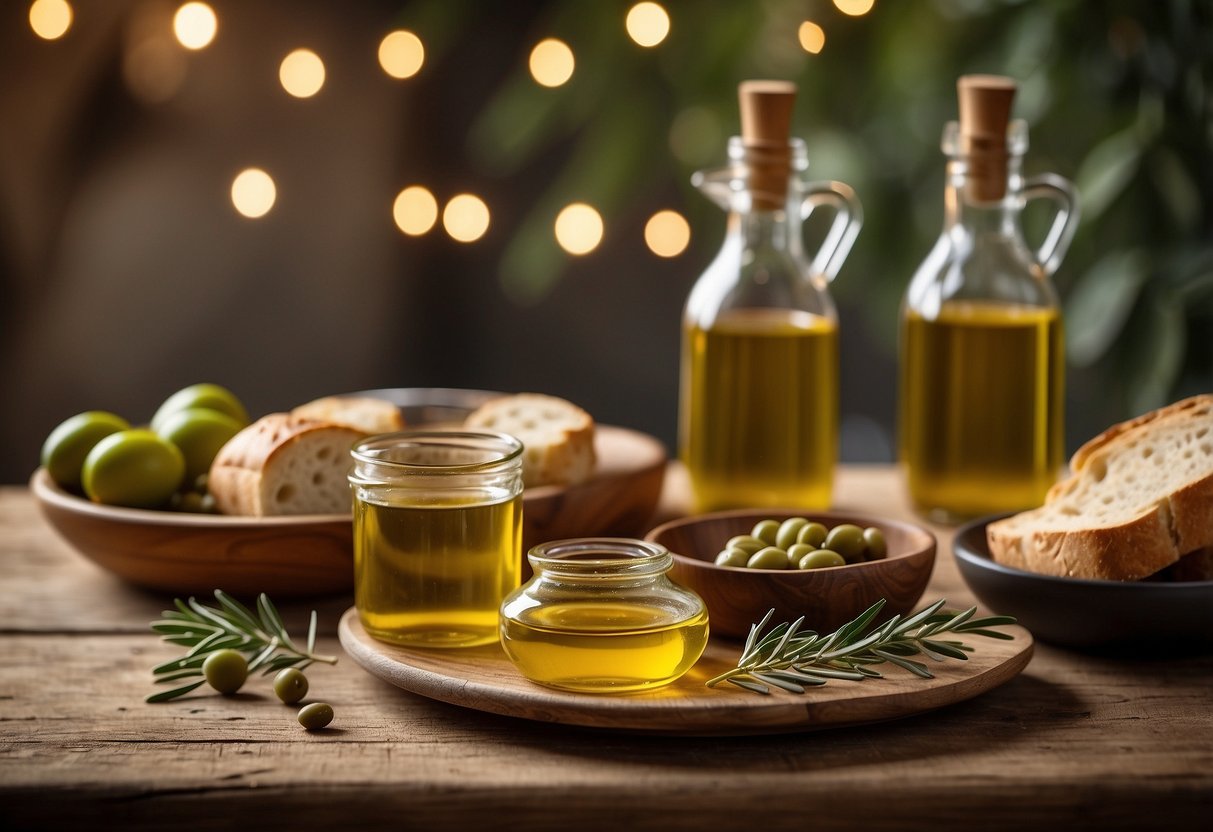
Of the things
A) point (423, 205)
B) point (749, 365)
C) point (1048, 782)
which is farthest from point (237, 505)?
point (423, 205)

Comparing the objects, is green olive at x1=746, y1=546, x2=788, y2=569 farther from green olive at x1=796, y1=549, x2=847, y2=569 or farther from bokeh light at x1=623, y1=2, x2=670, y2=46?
bokeh light at x1=623, y1=2, x2=670, y2=46

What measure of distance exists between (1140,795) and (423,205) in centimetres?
221

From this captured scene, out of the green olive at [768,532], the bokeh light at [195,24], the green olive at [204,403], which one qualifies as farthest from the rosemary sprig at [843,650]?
the bokeh light at [195,24]

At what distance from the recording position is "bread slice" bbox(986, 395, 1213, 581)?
94 cm

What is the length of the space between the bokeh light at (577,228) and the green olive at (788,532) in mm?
1443

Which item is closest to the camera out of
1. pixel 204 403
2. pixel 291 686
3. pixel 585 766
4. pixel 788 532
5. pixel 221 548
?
pixel 585 766

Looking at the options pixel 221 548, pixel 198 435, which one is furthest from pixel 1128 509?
pixel 198 435

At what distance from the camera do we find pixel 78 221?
8.75ft

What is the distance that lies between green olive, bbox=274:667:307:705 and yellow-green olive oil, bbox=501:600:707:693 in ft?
0.53

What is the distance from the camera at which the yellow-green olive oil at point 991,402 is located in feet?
4.31

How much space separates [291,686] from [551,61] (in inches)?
68.2

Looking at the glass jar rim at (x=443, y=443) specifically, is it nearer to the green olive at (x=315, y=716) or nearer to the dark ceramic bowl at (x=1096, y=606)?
the green olive at (x=315, y=716)

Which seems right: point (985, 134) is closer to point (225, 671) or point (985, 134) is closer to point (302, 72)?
point (225, 671)

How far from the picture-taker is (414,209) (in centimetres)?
274
